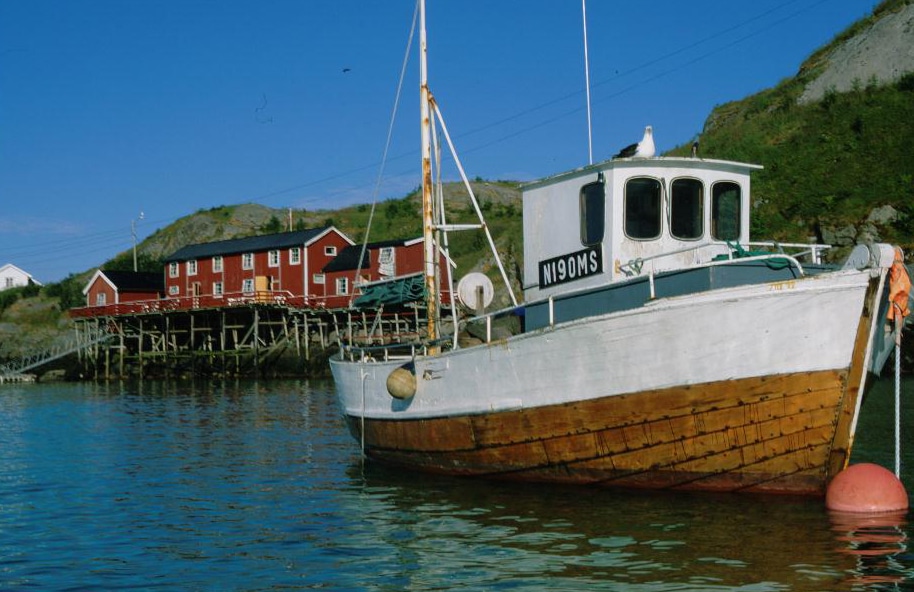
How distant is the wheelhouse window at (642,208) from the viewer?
13.1 meters

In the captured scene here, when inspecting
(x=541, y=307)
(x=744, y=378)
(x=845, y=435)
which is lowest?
(x=845, y=435)

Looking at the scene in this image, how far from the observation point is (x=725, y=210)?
13633 mm

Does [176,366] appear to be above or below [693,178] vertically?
below

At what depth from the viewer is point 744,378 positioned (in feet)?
35.8

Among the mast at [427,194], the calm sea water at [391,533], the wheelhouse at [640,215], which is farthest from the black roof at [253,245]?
the wheelhouse at [640,215]

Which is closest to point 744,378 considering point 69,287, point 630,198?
point 630,198

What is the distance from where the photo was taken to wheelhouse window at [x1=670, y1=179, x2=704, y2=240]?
13242 mm

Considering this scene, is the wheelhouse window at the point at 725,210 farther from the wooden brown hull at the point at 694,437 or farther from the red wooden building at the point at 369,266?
the red wooden building at the point at 369,266

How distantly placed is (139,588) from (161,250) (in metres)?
92.9

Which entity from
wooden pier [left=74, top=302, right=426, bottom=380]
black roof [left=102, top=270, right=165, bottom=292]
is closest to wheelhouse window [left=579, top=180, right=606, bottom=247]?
wooden pier [left=74, top=302, right=426, bottom=380]

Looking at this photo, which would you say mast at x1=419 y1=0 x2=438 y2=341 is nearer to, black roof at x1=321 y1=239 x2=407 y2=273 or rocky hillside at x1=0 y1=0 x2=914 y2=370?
rocky hillside at x1=0 y1=0 x2=914 y2=370

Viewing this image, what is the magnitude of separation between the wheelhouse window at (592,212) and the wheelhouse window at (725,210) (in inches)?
63.6

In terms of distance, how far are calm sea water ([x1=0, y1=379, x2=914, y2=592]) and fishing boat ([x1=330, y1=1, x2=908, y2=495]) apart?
1.76 feet

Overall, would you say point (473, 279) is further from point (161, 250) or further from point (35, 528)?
point (161, 250)
